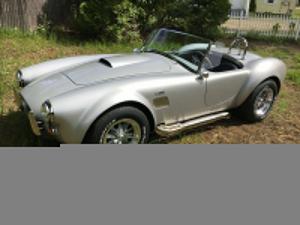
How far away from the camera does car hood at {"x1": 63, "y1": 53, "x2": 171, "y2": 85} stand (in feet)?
12.1

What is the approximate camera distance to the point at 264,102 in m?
4.97

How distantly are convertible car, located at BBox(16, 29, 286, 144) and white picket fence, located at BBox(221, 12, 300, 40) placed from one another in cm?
761

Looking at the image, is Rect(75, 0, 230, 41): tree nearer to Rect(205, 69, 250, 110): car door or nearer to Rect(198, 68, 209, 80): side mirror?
Rect(205, 69, 250, 110): car door

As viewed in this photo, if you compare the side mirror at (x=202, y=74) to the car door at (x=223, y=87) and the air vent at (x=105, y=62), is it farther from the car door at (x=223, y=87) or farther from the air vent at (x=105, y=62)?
the air vent at (x=105, y=62)

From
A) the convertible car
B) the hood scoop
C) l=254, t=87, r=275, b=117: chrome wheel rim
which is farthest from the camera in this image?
l=254, t=87, r=275, b=117: chrome wheel rim

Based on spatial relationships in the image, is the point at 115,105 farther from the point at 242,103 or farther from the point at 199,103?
the point at 242,103

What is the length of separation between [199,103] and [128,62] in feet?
3.04

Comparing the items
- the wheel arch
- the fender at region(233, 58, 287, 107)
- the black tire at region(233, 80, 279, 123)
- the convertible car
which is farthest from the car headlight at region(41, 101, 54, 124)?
the black tire at region(233, 80, 279, 123)

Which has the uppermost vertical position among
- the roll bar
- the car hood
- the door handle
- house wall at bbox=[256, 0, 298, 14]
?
house wall at bbox=[256, 0, 298, 14]

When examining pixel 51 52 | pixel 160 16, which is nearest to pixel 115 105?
pixel 51 52

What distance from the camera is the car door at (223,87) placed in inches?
162

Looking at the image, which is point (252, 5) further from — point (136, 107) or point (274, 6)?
point (136, 107)

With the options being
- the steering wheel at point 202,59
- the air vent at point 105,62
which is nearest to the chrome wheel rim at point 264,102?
the steering wheel at point 202,59

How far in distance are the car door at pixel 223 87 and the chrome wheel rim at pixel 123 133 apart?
998 millimetres
